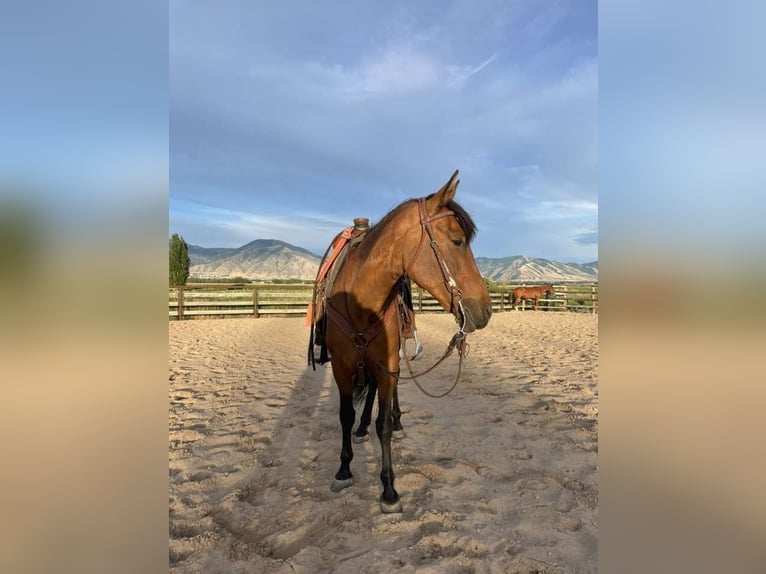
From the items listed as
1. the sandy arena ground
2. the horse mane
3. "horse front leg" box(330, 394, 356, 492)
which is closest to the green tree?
the sandy arena ground

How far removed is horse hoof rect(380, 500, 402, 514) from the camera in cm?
259

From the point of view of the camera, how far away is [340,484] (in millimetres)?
2914

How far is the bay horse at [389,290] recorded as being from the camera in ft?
7.44

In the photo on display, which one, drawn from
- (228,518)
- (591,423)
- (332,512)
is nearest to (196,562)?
(228,518)

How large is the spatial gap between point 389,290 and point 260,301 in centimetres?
1618

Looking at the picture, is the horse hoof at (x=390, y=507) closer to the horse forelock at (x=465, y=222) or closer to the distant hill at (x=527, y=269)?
the horse forelock at (x=465, y=222)

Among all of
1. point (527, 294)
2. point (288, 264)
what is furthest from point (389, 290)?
point (288, 264)

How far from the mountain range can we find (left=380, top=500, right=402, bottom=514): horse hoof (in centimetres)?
12321

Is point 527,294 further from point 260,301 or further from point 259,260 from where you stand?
point 259,260

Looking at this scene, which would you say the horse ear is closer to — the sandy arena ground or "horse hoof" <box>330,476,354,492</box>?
the sandy arena ground

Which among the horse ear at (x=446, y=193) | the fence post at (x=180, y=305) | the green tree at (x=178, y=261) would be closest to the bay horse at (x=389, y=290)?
the horse ear at (x=446, y=193)

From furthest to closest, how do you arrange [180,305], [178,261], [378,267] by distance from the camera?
1. [178,261]
2. [180,305]
3. [378,267]
